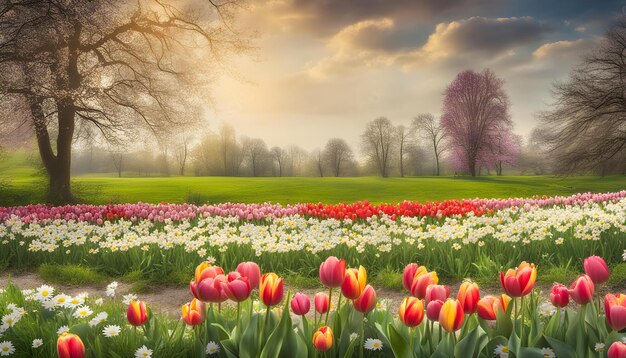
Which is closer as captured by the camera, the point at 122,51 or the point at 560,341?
the point at 560,341

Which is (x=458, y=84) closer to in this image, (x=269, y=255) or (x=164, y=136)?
(x=164, y=136)

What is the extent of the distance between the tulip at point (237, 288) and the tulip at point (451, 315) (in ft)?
3.13

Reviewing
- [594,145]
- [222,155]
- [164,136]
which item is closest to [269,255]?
[164,136]

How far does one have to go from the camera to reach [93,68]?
18.5m

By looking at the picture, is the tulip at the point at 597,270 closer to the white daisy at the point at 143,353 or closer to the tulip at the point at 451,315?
the tulip at the point at 451,315

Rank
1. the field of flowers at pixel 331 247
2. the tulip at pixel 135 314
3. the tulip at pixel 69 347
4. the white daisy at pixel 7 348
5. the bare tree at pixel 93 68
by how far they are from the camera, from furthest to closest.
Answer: the bare tree at pixel 93 68 → the field of flowers at pixel 331 247 → the white daisy at pixel 7 348 → the tulip at pixel 135 314 → the tulip at pixel 69 347

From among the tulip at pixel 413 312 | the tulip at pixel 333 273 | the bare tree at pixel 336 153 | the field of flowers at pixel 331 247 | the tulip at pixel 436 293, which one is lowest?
the field of flowers at pixel 331 247

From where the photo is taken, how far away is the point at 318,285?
23.3ft

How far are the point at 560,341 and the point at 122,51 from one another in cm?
2130

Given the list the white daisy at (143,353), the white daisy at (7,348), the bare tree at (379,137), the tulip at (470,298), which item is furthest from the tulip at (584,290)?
the bare tree at (379,137)

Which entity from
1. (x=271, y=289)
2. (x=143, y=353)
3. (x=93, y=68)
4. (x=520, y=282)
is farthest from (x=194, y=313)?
(x=93, y=68)

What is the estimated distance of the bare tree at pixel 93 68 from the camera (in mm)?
16359

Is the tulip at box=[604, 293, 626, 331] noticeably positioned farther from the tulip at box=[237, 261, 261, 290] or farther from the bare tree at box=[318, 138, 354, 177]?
the bare tree at box=[318, 138, 354, 177]

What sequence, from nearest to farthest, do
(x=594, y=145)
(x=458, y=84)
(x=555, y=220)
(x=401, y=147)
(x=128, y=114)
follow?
(x=555, y=220) → (x=128, y=114) → (x=594, y=145) → (x=458, y=84) → (x=401, y=147)
